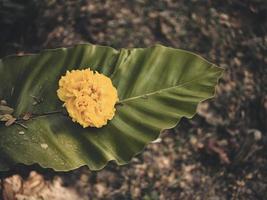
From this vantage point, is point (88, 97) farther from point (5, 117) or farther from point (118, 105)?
point (5, 117)

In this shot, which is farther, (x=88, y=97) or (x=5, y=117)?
(x=5, y=117)

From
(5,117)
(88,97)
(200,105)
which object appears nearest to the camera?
(88,97)

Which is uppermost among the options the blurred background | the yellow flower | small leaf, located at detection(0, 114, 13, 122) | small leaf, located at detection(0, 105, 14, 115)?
the yellow flower

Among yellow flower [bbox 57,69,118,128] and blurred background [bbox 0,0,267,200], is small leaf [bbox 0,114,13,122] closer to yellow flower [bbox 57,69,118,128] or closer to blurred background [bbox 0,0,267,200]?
yellow flower [bbox 57,69,118,128]

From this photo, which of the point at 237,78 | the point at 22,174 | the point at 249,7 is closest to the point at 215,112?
the point at 237,78

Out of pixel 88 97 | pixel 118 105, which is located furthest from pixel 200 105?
pixel 88 97

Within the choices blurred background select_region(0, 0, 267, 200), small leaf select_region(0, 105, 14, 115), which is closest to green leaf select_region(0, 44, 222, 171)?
small leaf select_region(0, 105, 14, 115)

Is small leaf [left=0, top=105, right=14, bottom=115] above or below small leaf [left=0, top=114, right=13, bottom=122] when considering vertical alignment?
above

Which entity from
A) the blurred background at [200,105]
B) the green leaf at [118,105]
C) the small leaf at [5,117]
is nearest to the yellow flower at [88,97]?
the green leaf at [118,105]
